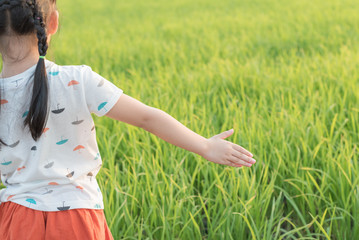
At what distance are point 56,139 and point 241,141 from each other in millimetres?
1126

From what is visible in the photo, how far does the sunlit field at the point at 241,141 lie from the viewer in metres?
1.42

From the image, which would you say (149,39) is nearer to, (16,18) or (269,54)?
(269,54)

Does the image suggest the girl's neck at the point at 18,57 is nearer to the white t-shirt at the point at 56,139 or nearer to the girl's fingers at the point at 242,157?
the white t-shirt at the point at 56,139

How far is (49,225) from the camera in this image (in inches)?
35.8

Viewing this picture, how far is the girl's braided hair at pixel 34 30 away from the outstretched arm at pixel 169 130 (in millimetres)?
143

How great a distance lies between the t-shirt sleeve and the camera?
90cm

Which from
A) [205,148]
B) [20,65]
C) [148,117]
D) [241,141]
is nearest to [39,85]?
[20,65]

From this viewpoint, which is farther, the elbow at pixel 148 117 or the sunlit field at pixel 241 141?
the sunlit field at pixel 241 141

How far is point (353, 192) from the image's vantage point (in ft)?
4.85

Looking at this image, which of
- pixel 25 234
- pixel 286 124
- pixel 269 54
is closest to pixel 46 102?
pixel 25 234

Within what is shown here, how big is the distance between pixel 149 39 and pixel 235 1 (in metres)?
4.91

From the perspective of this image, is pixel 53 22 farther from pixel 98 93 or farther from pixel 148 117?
pixel 148 117

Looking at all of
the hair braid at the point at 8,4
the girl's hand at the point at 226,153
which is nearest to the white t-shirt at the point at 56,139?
the hair braid at the point at 8,4

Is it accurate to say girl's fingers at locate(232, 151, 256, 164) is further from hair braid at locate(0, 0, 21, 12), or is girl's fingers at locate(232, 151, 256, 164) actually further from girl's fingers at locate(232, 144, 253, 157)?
hair braid at locate(0, 0, 21, 12)
